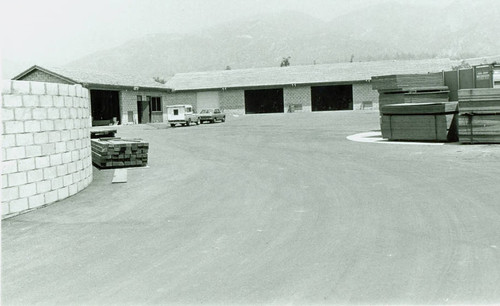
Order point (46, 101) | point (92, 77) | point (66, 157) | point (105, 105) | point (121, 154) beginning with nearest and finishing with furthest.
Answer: point (46, 101)
point (66, 157)
point (121, 154)
point (92, 77)
point (105, 105)

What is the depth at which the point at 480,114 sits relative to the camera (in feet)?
59.1

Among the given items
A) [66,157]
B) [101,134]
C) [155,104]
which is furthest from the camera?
[155,104]

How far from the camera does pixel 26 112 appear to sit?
383 inches

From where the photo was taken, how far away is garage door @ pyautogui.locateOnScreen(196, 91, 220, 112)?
182ft

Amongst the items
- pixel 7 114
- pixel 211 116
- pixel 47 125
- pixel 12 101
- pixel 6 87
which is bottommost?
pixel 47 125

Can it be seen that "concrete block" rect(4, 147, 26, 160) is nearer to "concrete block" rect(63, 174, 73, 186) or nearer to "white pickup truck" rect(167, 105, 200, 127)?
"concrete block" rect(63, 174, 73, 186)

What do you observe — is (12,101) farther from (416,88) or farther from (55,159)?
(416,88)

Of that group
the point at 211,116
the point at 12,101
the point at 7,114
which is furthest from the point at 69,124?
the point at 211,116

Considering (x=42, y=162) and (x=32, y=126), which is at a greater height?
(x=32, y=126)

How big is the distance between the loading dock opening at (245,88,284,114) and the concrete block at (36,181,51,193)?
46.3 metres

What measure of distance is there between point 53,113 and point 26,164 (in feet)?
4.35

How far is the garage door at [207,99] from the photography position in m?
55.6

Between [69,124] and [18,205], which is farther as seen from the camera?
[69,124]

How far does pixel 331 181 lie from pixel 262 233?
15.2ft
